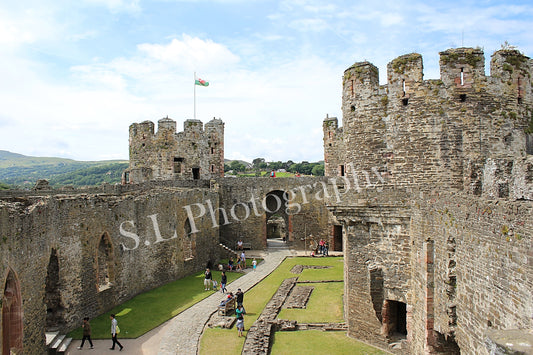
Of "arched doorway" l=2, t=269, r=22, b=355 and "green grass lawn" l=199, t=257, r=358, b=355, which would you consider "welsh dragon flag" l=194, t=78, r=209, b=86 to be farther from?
"arched doorway" l=2, t=269, r=22, b=355

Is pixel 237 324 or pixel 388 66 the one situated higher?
pixel 388 66

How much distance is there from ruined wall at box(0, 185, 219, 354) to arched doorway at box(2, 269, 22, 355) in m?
0.24

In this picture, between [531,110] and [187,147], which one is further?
[187,147]

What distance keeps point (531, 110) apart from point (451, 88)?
8.50ft

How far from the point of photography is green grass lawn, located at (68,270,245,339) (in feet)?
48.8

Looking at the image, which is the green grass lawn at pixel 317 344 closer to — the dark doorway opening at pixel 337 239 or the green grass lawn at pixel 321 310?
the green grass lawn at pixel 321 310

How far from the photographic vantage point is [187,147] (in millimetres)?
32062

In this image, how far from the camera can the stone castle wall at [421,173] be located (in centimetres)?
1004

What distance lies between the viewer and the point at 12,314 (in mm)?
10789

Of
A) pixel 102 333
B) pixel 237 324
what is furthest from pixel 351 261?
pixel 102 333

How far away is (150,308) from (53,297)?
13.7ft

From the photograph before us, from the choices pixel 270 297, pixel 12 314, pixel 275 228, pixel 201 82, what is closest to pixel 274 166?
pixel 275 228

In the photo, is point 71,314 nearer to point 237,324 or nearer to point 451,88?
point 237,324

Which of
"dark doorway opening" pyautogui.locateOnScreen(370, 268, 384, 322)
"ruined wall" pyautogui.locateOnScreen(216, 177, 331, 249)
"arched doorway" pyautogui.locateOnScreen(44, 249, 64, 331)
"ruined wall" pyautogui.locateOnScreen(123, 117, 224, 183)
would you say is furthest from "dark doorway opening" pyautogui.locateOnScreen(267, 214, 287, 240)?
"dark doorway opening" pyautogui.locateOnScreen(370, 268, 384, 322)
